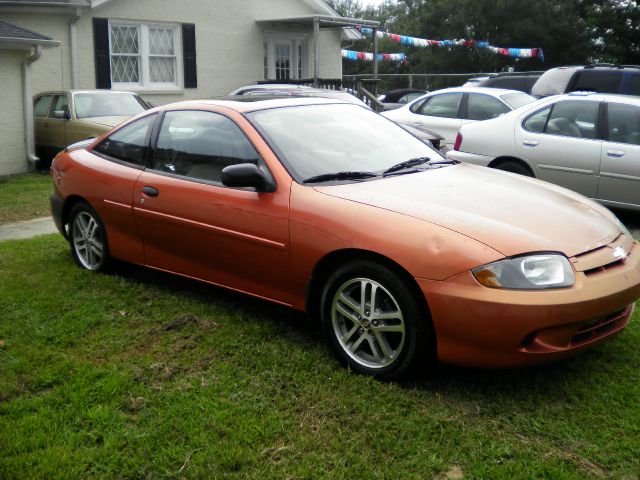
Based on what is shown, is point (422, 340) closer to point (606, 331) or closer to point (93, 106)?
point (606, 331)

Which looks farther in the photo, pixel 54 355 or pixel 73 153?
pixel 73 153

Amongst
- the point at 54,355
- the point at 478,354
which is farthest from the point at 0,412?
the point at 478,354

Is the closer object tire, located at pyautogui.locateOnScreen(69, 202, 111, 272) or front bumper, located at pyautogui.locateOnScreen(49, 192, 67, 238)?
tire, located at pyautogui.locateOnScreen(69, 202, 111, 272)

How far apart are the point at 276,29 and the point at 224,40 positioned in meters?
1.85

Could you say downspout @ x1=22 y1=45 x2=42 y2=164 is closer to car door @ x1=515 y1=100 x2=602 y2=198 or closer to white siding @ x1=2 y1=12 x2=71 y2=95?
white siding @ x1=2 y1=12 x2=71 y2=95

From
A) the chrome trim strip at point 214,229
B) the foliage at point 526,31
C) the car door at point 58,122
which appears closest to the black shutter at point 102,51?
the car door at point 58,122

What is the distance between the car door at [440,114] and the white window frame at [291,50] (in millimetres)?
9294

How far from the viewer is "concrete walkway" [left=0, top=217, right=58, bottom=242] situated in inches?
316

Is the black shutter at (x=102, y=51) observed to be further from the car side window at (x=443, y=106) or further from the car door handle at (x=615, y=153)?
the car door handle at (x=615, y=153)

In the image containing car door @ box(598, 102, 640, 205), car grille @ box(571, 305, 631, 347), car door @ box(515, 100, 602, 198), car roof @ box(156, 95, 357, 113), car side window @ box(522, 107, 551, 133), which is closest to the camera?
car grille @ box(571, 305, 631, 347)

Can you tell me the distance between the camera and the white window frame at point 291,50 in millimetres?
20500

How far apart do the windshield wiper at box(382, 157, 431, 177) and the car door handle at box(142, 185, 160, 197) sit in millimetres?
1632

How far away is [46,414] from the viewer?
12.2 ft

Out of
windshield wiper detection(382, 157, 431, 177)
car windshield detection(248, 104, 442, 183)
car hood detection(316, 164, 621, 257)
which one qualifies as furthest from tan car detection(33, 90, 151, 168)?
car hood detection(316, 164, 621, 257)
